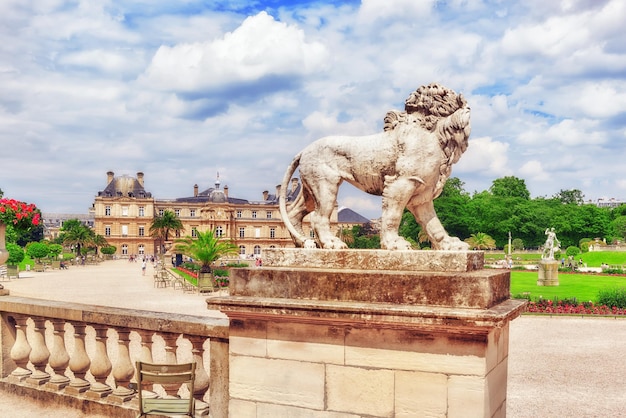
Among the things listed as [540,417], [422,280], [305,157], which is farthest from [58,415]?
[540,417]

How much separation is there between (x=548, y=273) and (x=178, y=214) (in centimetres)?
8841

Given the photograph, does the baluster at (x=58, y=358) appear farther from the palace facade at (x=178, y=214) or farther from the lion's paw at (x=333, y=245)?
the palace facade at (x=178, y=214)

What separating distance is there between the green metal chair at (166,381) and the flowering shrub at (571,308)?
16497 mm

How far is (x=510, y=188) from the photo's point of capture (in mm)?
98312

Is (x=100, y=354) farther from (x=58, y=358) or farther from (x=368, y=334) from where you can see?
(x=368, y=334)

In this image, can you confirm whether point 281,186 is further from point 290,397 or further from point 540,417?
point 540,417

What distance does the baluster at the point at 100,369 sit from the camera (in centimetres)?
518

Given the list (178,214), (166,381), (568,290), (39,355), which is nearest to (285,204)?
(166,381)

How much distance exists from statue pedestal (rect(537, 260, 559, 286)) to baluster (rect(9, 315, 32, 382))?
26.3 metres

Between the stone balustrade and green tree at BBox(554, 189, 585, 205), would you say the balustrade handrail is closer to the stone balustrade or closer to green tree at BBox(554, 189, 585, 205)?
the stone balustrade

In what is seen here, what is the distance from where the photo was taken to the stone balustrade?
452 cm

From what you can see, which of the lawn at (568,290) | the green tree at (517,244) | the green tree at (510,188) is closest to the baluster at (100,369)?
the lawn at (568,290)

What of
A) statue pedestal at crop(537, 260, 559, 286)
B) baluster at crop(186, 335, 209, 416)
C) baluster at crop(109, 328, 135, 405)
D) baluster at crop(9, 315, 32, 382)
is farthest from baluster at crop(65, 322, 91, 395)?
statue pedestal at crop(537, 260, 559, 286)

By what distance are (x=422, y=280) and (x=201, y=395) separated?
2.39 metres
